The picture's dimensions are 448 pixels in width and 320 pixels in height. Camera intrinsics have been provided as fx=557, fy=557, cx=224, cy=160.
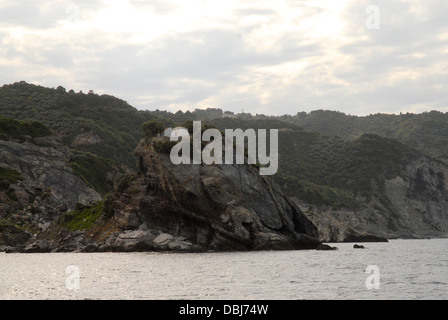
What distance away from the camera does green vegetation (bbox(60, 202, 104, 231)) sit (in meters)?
99.4

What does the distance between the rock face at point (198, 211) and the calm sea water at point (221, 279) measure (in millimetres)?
16350

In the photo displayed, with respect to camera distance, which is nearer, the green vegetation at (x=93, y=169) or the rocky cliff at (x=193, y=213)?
the rocky cliff at (x=193, y=213)

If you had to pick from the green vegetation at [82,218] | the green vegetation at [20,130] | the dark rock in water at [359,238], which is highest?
the green vegetation at [20,130]

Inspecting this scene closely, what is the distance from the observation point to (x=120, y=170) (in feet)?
541

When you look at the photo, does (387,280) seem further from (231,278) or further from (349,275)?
(231,278)

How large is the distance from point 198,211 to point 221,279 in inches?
1522

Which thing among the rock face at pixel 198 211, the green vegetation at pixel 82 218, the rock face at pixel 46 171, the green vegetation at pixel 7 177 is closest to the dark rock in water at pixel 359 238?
the rock face at pixel 198 211

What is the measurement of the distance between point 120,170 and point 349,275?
398ft

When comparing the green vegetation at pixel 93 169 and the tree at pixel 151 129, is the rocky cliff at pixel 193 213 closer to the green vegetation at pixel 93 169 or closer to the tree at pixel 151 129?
the tree at pixel 151 129

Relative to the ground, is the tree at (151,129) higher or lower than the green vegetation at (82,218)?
higher

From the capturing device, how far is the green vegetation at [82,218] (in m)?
99.4

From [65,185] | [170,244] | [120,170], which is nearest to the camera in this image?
[170,244]
